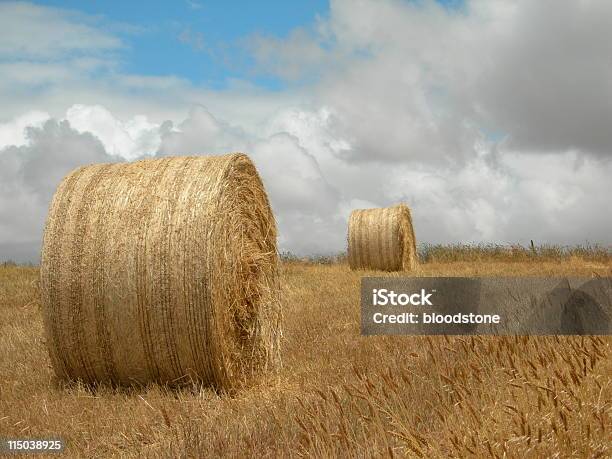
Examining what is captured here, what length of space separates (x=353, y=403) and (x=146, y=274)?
3.03 meters

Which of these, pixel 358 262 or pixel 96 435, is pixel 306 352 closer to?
pixel 96 435

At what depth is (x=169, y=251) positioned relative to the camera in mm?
6957

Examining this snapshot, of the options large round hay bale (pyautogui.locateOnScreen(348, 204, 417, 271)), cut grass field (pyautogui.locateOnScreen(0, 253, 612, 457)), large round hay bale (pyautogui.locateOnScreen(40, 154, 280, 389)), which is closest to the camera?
cut grass field (pyautogui.locateOnScreen(0, 253, 612, 457))

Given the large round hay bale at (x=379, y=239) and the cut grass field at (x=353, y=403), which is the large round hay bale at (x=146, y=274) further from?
the large round hay bale at (x=379, y=239)

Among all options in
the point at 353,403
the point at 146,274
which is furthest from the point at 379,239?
the point at 353,403

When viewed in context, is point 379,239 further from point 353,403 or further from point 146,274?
point 353,403

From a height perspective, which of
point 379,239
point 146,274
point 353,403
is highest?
point 379,239

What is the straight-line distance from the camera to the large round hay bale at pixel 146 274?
22.7 feet

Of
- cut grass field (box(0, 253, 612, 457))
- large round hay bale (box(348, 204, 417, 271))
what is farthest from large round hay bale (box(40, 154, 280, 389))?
large round hay bale (box(348, 204, 417, 271))

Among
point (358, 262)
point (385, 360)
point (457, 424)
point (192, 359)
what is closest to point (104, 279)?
point (192, 359)

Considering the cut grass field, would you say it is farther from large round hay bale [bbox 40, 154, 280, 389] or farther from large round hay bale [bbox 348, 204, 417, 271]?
A: large round hay bale [bbox 348, 204, 417, 271]

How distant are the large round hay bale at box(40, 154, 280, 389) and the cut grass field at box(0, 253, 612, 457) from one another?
1.13ft

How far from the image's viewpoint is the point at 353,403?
4.63 metres

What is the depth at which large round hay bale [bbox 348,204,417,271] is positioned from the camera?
2086 centimetres
